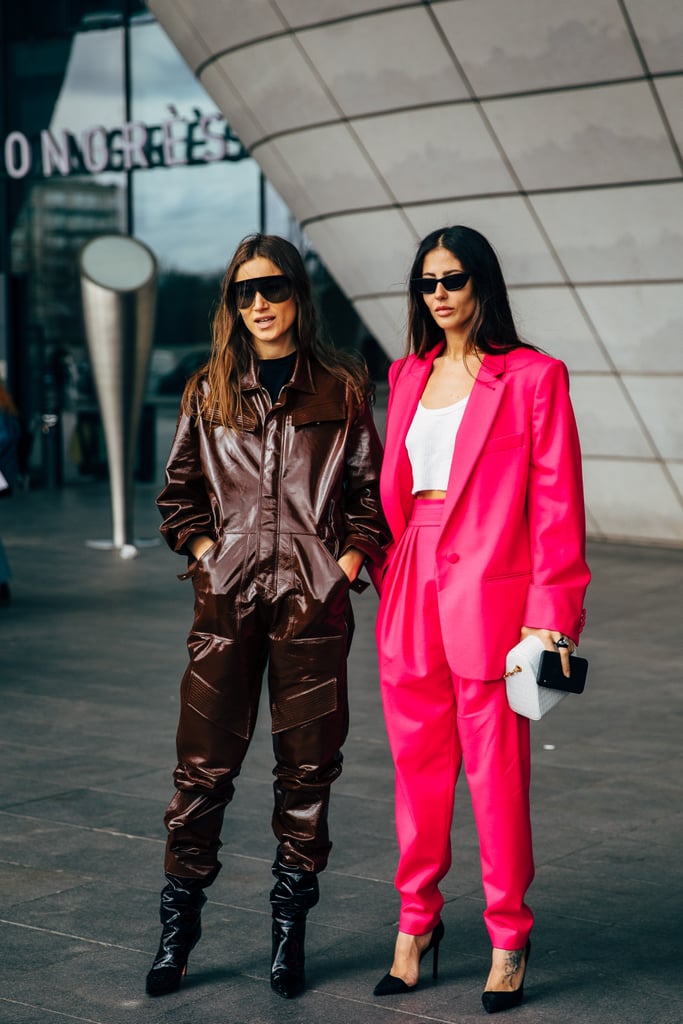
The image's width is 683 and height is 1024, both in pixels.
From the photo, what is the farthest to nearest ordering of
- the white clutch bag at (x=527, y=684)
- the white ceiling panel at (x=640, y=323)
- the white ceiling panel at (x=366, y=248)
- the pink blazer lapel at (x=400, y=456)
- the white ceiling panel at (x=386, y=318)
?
the white ceiling panel at (x=386, y=318) → the white ceiling panel at (x=366, y=248) → the white ceiling panel at (x=640, y=323) → the pink blazer lapel at (x=400, y=456) → the white clutch bag at (x=527, y=684)

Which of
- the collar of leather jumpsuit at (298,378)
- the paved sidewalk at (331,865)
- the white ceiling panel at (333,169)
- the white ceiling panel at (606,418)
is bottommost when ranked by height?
the paved sidewalk at (331,865)

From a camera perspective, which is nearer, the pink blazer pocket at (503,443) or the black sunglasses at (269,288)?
the pink blazer pocket at (503,443)

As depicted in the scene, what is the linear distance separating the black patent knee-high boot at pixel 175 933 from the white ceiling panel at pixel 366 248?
10341mm

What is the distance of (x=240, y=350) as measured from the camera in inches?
157

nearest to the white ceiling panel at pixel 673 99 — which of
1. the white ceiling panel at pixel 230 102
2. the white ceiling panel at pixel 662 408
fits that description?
the white ceiling panel at pixel 662 408

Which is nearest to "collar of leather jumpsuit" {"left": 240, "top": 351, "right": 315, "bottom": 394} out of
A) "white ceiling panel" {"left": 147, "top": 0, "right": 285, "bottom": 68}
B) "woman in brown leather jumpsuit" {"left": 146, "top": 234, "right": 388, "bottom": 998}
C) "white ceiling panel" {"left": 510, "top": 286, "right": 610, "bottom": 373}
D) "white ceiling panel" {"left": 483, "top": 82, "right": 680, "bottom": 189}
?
"woman in brown leather jumpsuit" {"left": 146, "top": 234, "right": 388, "bottom": 998}

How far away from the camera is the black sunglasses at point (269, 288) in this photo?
3.86m

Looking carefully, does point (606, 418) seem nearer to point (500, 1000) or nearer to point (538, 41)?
point (538, 41)

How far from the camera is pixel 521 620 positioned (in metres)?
3.77

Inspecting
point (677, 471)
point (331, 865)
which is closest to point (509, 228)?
point (677, 471)

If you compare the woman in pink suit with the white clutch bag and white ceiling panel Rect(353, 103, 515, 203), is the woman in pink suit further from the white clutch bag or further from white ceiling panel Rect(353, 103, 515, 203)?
white ceiling panel Rect(353, 103, 515, 203)

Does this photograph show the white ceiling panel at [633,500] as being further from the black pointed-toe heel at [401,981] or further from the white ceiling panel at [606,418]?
the black pointed-toe heel at [401,981]

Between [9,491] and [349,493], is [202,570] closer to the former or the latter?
[349,493]

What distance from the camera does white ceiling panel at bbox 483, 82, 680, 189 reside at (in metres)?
11.6
